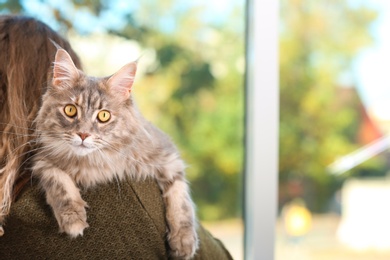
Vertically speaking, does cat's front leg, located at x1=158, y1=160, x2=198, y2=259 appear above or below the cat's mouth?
below

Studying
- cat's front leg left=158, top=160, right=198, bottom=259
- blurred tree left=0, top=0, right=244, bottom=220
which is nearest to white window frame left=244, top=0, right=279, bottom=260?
blurred tree left=0, top=0, right=244, bottom=220

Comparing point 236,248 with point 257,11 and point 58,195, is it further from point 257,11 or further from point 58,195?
point 58,195

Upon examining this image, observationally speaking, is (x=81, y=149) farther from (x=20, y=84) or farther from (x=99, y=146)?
(x=20, y=84)

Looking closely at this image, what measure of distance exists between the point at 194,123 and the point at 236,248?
0.62m

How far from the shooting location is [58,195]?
48.6 inches

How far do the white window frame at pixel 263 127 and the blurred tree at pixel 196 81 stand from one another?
312mm

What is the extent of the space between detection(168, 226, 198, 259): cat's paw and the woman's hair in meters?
0.33

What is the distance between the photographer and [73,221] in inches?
46.1

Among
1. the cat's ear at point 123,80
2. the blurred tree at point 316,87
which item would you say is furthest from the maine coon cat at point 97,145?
the blurred tree at point 316,87

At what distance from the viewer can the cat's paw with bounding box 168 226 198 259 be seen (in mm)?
1316

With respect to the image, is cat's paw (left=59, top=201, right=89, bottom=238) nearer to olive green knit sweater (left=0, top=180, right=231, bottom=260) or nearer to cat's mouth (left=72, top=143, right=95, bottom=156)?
olive green knit sweater (left=0, top=180, right=231, bottom=260)

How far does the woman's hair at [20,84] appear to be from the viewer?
127 cm

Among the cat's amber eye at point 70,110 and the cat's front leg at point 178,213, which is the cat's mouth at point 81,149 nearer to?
the cat's amber eye at point 70,110

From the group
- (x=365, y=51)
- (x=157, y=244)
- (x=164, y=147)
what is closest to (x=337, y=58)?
(x=365, y=51)
